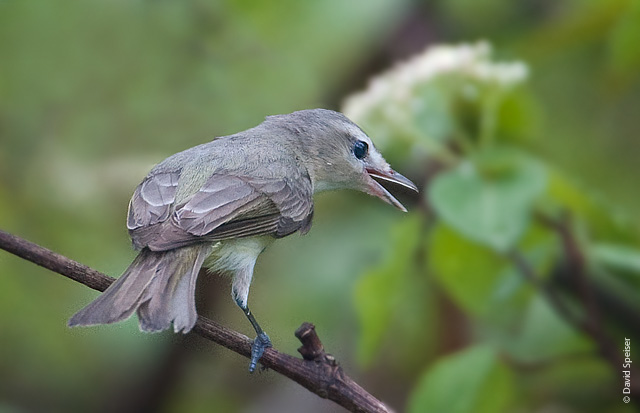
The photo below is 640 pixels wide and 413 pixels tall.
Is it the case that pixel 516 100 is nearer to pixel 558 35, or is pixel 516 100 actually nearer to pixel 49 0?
pixel 558 35

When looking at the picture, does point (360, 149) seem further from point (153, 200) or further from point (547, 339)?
point (547, 339)

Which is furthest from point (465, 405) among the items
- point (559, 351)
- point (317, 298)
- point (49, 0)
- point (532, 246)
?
point (49, 0)

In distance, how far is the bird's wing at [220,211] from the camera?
2.65 meters

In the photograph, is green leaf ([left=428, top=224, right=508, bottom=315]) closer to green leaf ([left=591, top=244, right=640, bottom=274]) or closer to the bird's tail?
green leaf ([left=591, top=244, right=640, bottom=274])

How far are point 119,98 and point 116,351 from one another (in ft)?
4.79

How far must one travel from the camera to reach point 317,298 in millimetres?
4609

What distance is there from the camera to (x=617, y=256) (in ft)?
12.2

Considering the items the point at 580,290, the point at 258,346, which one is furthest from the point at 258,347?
the point at 580,290

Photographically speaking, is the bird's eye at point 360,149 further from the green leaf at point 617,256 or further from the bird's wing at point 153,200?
the green leaf at point 617,256

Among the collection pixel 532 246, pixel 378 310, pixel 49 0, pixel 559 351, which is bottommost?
pixel 378 310

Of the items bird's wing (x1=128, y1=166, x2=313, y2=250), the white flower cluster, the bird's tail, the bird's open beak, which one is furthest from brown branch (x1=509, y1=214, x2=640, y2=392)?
the bird's tail

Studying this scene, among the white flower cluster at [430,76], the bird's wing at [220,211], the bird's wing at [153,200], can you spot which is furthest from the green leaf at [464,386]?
the bird's wing at [153,200]

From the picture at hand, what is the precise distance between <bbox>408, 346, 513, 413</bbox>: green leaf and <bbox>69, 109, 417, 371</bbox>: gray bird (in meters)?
0.83

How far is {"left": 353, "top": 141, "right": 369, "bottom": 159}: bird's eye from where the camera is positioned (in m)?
3.62
